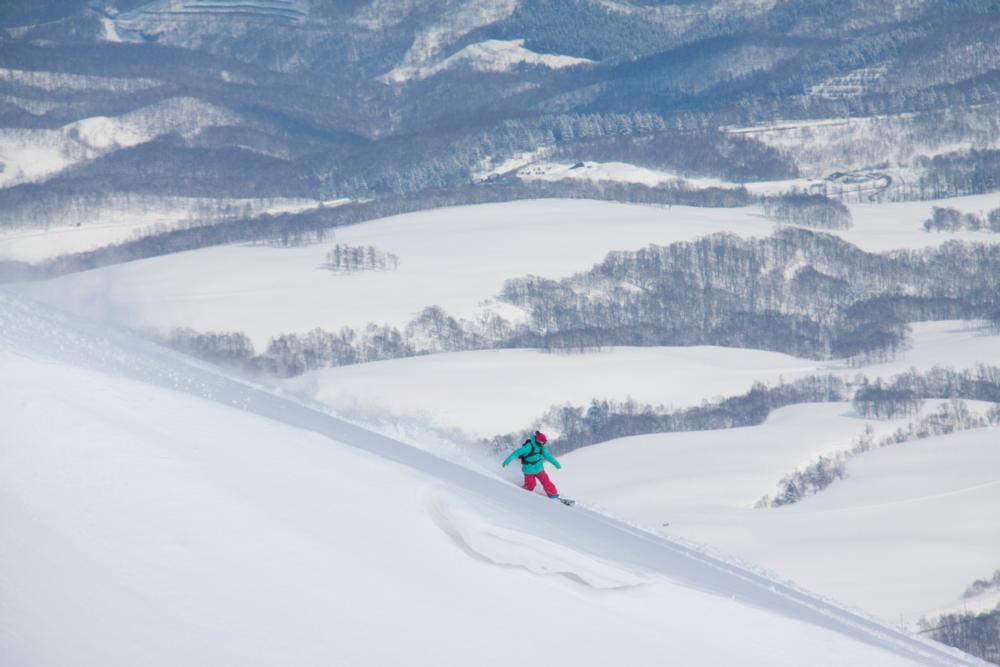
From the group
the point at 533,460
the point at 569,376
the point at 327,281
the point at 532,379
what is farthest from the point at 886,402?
the point at 533,460

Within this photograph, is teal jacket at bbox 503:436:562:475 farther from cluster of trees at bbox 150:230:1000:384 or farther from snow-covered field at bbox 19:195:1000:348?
snow-covered field at bbox 19:195:1000:348

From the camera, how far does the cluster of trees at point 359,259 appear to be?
183 meters

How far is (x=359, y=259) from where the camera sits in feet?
613

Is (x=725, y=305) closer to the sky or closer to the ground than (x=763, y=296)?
closer to the ground

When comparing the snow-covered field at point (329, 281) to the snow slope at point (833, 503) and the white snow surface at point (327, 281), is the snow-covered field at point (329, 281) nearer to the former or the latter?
the white snow surface at point (327, 281)

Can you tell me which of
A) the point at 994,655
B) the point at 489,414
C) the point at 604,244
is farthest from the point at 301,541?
the point at 604,244

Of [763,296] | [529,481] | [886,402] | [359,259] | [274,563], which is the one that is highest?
[274,563]

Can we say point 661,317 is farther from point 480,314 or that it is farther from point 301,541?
point 301,541

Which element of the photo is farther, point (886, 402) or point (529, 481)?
point (886, 402)

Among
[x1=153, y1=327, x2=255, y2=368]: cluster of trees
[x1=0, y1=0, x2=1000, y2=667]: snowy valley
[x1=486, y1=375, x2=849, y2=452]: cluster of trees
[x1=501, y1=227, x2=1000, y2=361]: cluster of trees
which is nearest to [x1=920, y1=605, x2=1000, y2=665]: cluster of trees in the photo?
[x1=0, y1=0, x2=1000, y2=667]: snowy valley

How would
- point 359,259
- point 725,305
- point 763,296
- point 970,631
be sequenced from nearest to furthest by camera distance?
point 970,631, point 725,305, point 763,296, point 359,259

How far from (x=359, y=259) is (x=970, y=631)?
128m

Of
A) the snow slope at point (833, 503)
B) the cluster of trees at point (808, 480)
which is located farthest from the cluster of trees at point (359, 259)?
the cluster of trees at point (808, 480)

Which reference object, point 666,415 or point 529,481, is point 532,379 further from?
point 529,481
